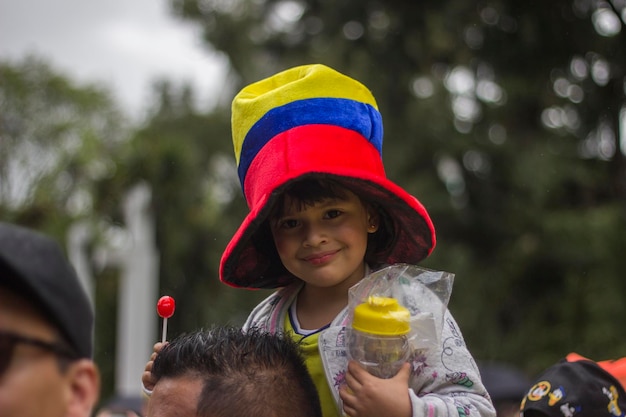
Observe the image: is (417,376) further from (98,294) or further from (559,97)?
(98,294)

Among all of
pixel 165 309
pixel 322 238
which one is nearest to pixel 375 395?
pixel 322 238

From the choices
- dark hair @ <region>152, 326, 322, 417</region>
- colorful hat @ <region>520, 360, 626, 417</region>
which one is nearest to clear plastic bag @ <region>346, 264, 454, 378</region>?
dark hair @ <region>152, 326, 322, 417</region>

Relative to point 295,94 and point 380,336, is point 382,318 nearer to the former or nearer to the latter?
point 380,336

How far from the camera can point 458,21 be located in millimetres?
8680

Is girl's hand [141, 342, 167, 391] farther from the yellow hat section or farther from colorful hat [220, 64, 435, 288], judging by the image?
the yellow hat section

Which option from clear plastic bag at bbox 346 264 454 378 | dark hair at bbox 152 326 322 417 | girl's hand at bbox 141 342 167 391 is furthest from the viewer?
girl's hand at bbox 141 342 167 391

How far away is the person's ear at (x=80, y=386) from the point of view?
1.68 metres

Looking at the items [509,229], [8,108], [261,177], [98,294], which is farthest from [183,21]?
[8,108]

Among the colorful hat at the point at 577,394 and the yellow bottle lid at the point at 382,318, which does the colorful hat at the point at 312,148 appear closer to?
the yellow bottle lid at the point at 382,318

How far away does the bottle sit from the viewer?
1881 mm

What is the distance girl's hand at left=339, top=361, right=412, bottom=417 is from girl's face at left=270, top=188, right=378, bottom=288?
0.47 meters

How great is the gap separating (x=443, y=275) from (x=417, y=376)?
285mm

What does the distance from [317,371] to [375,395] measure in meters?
0.45

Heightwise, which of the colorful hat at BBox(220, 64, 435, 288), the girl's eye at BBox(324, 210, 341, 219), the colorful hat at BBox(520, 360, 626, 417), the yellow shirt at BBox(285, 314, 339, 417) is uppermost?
the colorful hat at BBox(220, 64, 435, 288)
